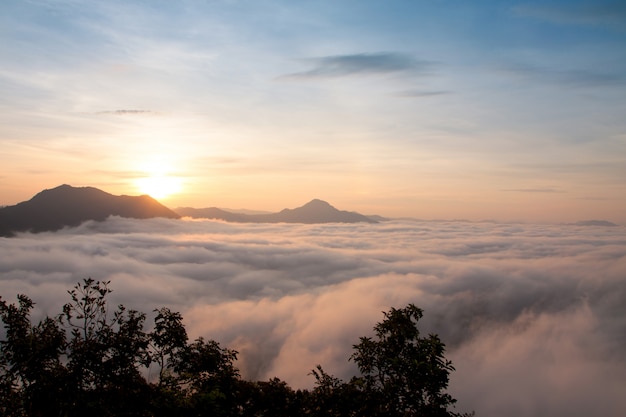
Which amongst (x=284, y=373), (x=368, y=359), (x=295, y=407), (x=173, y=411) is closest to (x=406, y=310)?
(x=368, y=359)

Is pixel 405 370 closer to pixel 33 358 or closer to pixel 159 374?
pixel 159 374

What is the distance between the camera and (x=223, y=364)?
88.6 feet

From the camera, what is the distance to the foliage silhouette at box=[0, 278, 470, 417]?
17.6 meters

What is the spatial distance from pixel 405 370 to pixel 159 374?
1491cm

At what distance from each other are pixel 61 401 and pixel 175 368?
795 cm

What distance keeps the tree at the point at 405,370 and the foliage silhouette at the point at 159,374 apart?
56 millimetres

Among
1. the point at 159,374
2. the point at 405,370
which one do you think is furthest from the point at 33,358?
the point at 405,370

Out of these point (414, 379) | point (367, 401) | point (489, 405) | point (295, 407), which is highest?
point (414, 379)

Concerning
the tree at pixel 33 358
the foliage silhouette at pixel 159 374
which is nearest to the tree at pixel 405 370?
the foliage silhouette at pixel 159 374

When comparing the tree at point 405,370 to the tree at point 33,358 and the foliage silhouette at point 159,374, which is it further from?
the tree at point 33,358

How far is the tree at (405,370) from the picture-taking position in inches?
870

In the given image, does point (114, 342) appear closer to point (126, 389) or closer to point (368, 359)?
point (126, 389)

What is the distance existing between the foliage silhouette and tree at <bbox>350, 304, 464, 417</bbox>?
6 cm

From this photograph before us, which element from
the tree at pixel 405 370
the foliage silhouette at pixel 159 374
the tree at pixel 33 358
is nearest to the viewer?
the tree at pixel 33 358
